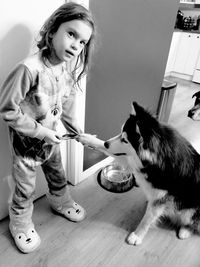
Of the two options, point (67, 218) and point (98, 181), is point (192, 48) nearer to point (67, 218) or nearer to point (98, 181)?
point (98, 181)

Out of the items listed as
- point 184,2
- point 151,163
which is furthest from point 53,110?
point 184,2

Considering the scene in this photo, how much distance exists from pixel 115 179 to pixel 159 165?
2.33 feet

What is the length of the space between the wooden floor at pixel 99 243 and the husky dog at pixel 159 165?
0.08 metres

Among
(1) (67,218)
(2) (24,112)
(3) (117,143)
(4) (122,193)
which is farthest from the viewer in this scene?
(4) (122,193)

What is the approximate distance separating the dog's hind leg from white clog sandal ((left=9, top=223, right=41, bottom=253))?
0.46 meters

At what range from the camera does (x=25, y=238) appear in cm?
107

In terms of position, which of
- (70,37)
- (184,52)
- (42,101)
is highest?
(70,37)

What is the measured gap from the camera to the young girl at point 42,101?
75 cm

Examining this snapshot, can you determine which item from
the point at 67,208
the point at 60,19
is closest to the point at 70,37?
the point at 60,19

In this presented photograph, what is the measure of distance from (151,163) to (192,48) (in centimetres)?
356

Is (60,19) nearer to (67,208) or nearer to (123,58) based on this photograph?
(123,58)

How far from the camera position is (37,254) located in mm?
1058

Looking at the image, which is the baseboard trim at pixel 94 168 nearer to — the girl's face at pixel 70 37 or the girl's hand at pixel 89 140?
the girl's hand at pixel 89 140

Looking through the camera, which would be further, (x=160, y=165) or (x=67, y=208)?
(x=67, y=208)
